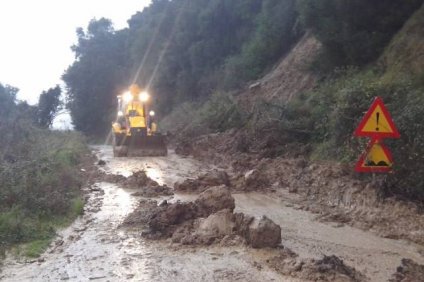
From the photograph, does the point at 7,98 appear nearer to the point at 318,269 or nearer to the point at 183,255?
the point at 183,255

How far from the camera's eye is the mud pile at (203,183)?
12.5 meters

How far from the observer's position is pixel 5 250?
7641mm

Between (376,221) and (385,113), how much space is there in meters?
2.00

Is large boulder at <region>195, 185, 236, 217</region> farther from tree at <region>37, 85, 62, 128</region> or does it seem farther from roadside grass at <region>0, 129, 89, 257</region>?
tree at <region>37, 85, 62, 128</region>

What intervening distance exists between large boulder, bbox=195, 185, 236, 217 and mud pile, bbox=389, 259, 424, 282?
324cm

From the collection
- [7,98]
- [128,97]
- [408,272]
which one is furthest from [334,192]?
[7,98]

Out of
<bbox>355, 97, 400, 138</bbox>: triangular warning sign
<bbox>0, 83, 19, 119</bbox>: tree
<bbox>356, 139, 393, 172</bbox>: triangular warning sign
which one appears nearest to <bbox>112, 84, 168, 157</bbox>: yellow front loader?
<bbox>356, 139, 393, 172</bbox>: triangular warning sign

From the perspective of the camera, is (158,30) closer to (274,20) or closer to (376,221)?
(274,20)

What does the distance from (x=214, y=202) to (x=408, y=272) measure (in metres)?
3.75

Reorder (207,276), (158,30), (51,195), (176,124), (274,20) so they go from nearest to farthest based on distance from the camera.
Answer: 1. (207,276)
2. (51,195)
3. (274,20)
4. (176,124)
5. (158,30)

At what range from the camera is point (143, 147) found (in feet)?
70.9

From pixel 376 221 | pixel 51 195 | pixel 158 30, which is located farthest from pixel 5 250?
pixel 158 30

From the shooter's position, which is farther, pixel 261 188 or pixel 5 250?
pixel 261 188

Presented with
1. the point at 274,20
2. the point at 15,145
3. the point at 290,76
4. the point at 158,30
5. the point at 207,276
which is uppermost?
the point at 158,30
